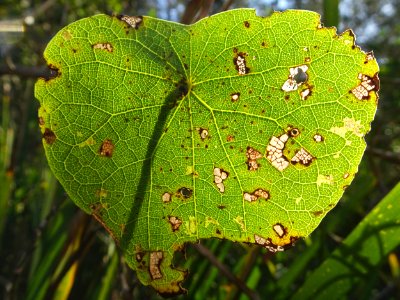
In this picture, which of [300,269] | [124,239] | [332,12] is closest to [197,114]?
[124,239]

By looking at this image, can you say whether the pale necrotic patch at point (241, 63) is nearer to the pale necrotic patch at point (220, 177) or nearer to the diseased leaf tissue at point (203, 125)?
the diseased leaf tissue at point (203, 125)

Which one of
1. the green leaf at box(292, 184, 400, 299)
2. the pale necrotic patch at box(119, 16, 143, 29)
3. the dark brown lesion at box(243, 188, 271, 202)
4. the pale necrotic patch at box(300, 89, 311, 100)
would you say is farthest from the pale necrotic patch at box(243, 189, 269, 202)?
the green leaf at box(292, 184, 400, 299)

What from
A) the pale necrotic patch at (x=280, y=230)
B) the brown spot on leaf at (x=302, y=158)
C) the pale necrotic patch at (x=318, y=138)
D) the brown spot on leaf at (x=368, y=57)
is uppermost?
the brown spot on leaf at (x=368, y=57)

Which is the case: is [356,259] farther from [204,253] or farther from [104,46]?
[104,46]

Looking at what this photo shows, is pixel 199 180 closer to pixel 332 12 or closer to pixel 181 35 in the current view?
pixel 181 35

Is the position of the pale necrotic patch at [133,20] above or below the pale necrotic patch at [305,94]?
above

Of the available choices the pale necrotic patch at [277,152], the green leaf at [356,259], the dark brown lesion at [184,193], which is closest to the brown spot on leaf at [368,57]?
the pale necrotic patch at [277,152]

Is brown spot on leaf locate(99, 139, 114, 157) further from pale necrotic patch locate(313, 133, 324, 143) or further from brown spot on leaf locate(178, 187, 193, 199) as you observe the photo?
pale necrotic patch locate(313, 133, 324, 143)
